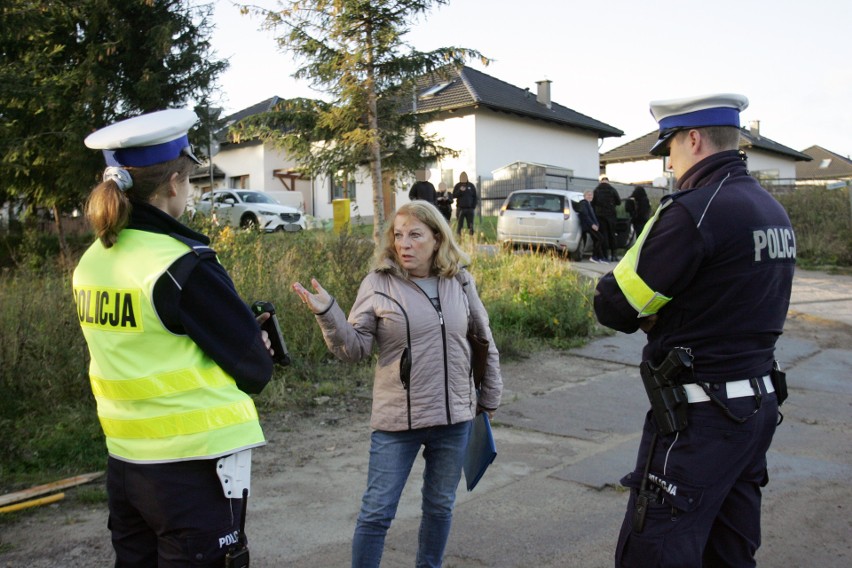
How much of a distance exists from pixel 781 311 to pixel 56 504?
412 centimetres

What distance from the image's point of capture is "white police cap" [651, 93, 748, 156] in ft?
9.03

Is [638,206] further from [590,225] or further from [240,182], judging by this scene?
[240,182]

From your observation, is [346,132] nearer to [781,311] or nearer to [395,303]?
[395,303]

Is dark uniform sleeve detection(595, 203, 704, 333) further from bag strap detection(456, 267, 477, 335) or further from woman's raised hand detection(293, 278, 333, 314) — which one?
woman's raised hand detection(293, 278, 333, 314)

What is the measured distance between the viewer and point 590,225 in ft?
55.4

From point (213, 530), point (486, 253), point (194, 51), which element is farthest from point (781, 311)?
point (194, 51)

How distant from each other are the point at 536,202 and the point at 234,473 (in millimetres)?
16130

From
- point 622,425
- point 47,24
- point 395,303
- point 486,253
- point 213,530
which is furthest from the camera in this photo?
point 486,253

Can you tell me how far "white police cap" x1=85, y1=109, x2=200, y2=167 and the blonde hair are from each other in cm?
138

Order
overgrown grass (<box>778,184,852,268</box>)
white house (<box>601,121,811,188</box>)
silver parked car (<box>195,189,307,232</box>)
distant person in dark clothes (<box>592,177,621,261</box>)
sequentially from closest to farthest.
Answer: distant person in dark clothes (<box>592,177,621,261</box>)
overgrown grass (<box>778,184,852,268</box>)
silver parked car (<box>195,189,307,232</box>)
white house (<box>601,121,811,188</box>)

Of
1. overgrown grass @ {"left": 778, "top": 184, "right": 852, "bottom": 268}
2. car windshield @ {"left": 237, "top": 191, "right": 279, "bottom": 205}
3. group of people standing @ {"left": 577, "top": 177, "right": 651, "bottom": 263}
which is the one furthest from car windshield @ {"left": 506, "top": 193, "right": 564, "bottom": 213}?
car windshield @ {"left": 237, "top": 191, "right": 279, "bottom": 205}

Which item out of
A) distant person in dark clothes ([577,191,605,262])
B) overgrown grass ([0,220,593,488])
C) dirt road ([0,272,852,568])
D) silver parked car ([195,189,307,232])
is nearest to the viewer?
dirt road ([0,272,852,568])

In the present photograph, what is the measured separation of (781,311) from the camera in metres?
2.74

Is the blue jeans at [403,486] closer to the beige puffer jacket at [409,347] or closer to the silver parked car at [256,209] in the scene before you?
the beige puffer jacket at [409,347]
